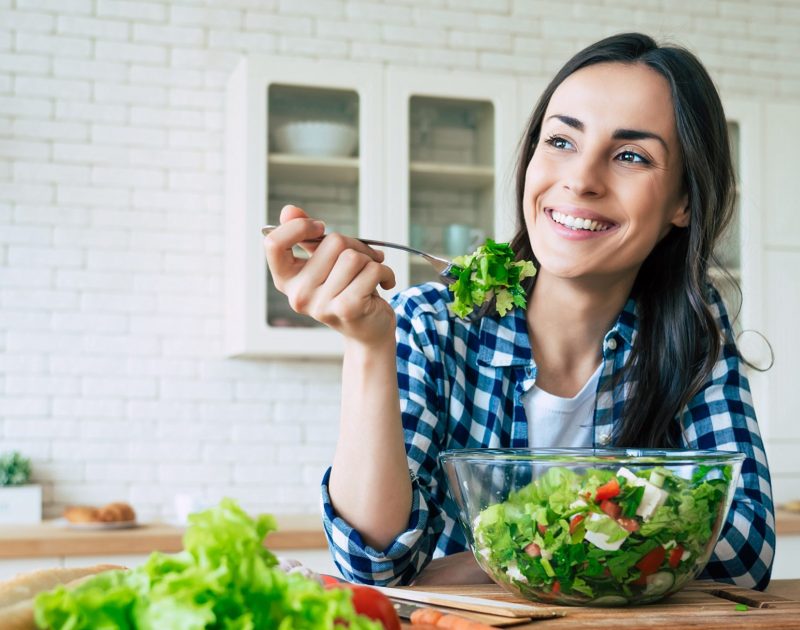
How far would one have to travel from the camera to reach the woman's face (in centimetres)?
159

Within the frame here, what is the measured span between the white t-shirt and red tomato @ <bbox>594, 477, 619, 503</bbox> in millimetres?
624

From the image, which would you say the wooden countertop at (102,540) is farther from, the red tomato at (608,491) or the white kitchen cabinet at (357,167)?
the red tomato at (608,491)

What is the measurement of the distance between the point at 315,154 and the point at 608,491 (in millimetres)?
2416

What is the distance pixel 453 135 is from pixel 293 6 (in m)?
0.73

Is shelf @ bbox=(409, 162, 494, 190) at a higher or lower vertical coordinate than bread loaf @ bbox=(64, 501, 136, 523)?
higher

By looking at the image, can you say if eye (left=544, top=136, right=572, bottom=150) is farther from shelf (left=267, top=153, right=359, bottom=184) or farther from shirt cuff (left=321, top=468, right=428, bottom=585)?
shelf (left=267, top=153, right=359, bottom=184)

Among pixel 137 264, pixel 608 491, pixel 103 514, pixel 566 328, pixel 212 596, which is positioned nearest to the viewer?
pixel 212 596

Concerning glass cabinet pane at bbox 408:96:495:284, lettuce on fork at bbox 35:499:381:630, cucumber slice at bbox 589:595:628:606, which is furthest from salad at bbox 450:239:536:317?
glass cabinet pane at bbox 408:96:495:284

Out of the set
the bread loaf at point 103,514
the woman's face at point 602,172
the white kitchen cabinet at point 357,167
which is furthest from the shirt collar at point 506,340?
the bread loaf at point 103,514

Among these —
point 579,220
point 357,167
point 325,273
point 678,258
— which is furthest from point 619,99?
point 357,167

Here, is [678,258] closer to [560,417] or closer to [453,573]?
[560,417]

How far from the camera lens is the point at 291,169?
3.28 meters

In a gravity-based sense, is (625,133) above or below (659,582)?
above

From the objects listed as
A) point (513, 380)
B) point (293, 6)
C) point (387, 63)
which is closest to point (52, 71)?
point (293, 6)
